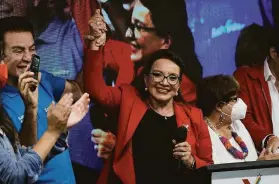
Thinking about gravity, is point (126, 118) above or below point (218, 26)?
below

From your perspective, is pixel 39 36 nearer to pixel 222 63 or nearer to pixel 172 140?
pixel 172 140

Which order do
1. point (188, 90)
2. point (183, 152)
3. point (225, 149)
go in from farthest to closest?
1. point (188, 90)
2. point (225, 149)
3. point (183, 152)

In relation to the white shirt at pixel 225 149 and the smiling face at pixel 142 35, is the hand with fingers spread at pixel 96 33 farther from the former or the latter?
the white shirt at pixel 225 149

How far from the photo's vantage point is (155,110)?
11.5 feet

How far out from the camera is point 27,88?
2.93 meters

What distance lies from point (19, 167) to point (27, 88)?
0.55 meters

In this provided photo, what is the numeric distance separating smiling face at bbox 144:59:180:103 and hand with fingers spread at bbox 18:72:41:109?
2.64 feet

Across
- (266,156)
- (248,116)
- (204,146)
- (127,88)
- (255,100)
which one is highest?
(127,88)

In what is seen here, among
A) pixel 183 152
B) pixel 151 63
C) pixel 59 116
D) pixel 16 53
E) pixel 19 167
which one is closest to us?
pixel 19 167

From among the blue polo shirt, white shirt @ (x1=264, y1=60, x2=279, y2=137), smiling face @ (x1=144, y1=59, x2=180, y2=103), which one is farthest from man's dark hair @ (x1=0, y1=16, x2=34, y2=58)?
white shirt @ (x1=264, y1=60, x2=279, y2=137)

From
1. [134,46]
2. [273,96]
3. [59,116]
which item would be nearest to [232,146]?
[273,96]

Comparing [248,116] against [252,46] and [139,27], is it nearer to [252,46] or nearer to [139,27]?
[252,46]

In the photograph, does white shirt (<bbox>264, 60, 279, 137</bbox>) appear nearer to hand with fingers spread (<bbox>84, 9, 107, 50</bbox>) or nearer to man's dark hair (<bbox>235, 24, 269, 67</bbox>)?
man's dark hair (<bbox>235, 24, 269, 67</bbox>)

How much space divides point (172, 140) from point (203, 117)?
0.46m
